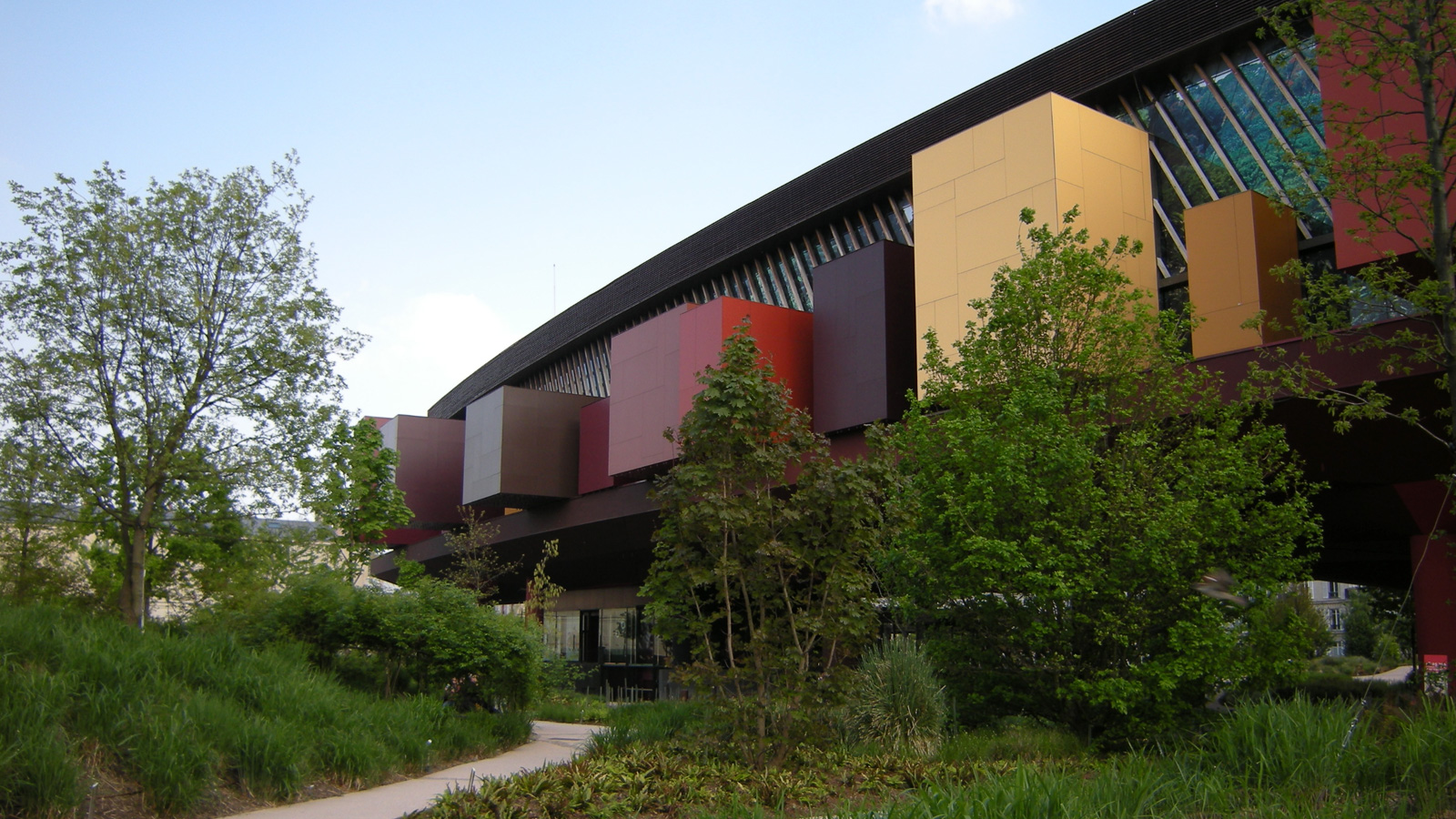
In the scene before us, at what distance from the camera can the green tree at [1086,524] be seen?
465 inches

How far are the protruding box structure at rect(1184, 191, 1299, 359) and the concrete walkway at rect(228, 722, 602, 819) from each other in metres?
13.5

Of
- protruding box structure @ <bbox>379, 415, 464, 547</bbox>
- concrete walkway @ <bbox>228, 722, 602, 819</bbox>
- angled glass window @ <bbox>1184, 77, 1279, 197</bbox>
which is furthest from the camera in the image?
protruding box structure @ <bbox>379, 415, 464, 547</bbox>

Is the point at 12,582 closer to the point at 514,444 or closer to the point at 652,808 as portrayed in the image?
the point at 514,444

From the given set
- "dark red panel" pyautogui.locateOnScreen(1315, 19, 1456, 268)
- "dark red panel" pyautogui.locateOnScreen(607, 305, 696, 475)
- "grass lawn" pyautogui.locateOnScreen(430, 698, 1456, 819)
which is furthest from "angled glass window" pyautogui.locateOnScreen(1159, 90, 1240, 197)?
"grass lawn" pyautogui.locateOnScreen(430, 698, 1456, 819)

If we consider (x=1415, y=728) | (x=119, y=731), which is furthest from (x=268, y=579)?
(x=1415, y=728)

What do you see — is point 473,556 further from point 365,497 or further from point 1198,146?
point 1198,146

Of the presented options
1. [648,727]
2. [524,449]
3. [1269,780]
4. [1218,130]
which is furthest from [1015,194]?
[524,449]

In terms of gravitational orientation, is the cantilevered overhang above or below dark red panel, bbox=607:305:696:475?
below

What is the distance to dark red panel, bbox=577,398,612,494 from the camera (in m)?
35.0

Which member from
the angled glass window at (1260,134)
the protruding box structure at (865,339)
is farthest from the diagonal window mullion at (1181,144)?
the protruding box structure at (865,339)

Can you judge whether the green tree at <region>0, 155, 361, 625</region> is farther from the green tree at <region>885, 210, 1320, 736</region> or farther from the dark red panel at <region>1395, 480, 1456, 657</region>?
the dark red panel at <region>1395, 480, 1456, 657</region>

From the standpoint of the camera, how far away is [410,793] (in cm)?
1141

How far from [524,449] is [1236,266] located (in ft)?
78.6

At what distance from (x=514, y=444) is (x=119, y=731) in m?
25.8
